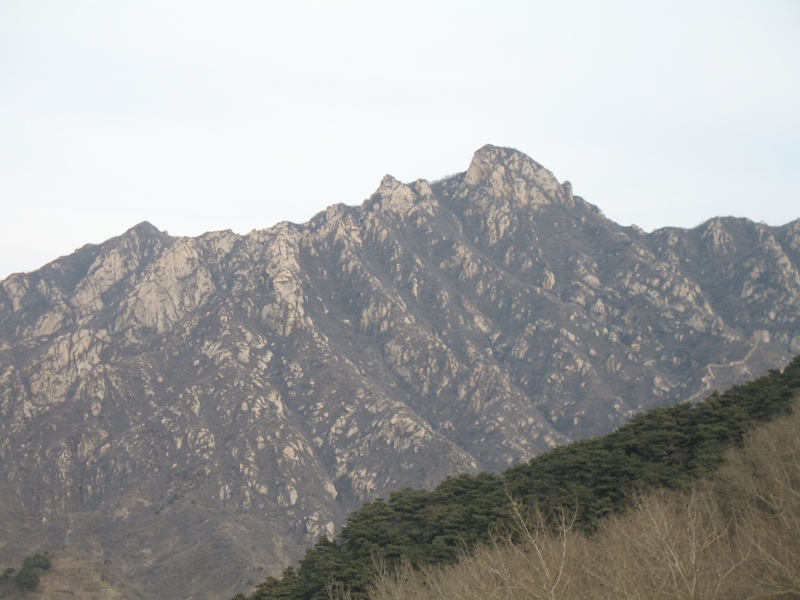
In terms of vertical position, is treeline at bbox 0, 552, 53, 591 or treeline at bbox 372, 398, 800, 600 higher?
treeline at bbox 0, 552, 53, 591

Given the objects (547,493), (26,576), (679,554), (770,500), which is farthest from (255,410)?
(679,554)

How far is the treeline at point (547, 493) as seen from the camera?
54.8 m

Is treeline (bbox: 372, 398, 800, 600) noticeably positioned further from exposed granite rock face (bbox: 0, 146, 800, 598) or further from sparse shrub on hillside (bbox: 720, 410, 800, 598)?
exposed granite rock face (bbox: 0, 146, 800, 598)

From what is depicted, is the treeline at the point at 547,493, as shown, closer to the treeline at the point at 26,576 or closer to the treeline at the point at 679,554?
the treeline at the point at 679,554

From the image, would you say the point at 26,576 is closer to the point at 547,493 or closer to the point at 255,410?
the point at 547,493

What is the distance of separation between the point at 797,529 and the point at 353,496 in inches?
5173

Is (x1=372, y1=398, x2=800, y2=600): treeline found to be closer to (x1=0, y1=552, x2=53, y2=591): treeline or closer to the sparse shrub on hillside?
the sparse shrub on hillside

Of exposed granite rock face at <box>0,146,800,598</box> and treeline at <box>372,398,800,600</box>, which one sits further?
exposed granite rock face at <box>0,146,800,598</box>

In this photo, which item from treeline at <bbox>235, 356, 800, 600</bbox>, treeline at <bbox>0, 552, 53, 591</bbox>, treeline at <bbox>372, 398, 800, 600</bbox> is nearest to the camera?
treeline at <bbox>372, 398, 800, 600</bbox>

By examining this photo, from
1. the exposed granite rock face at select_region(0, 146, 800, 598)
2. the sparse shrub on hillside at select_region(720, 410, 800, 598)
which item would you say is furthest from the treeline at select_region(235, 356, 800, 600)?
the exposed granite rock face at select_region(0, 146, 800, 598)

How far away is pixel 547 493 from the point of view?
64.2m

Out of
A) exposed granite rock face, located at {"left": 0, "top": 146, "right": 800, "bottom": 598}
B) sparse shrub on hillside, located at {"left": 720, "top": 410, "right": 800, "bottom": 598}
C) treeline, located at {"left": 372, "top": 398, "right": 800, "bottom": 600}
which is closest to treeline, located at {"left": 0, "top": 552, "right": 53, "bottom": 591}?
exposed granite rock face, located at {"left": 0, "top": 146, "right": 800, "bottom": 598}

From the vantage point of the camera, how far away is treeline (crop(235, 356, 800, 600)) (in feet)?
180

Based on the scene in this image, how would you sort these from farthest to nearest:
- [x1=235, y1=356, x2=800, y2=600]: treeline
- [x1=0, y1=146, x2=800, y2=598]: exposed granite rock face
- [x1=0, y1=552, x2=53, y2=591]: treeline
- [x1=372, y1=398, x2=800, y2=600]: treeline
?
[x1=0, y1=146, x2=800, y2=598]: exposed granite rock face → [x1=0, y1=552, x2=53, y2=591]: treeline → [x1=235, y1=356, x2=800, y2=600]: treeline → [x1=372, y1=398, x2=800, y2=600]: treeline
